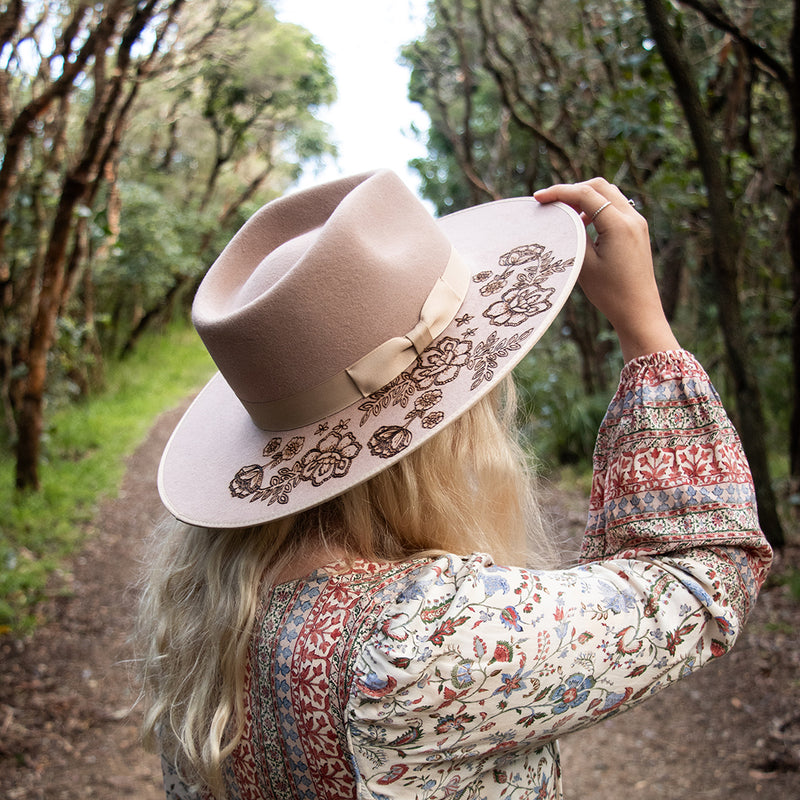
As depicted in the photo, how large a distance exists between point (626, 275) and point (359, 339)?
0.43 metres

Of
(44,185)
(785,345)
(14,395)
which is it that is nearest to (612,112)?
(785,345)

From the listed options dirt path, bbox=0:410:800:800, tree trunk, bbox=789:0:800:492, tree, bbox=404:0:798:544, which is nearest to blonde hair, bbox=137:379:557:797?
dirt path, bbox=0:410:800:800

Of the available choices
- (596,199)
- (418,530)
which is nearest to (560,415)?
(596,199)

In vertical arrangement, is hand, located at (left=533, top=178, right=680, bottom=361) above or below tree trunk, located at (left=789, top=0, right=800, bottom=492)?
above

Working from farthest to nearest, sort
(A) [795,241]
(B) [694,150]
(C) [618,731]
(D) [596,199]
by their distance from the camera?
(B) [694,150] < (A) [795,241] < (C) [618,731] < (D) [596,199]

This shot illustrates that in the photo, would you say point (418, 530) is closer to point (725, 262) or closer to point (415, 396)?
point (415, 396)

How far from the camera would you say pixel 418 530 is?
4.01 ft

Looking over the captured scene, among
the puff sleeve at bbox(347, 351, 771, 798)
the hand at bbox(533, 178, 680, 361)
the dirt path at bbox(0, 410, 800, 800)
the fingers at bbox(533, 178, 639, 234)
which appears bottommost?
the dirt path at bbox(0, 410, 800, 800)

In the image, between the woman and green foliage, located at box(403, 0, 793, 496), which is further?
green foliage, located at box(403, 0, 793, 496)

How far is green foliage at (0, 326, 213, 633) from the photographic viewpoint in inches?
203

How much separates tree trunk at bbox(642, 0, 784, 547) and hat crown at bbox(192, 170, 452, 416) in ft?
6.84

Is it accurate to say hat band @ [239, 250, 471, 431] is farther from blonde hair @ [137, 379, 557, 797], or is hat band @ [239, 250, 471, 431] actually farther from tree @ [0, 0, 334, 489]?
tree @ [0, 0, 334, 489]

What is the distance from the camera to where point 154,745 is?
142 cm

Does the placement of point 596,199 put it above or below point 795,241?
above
